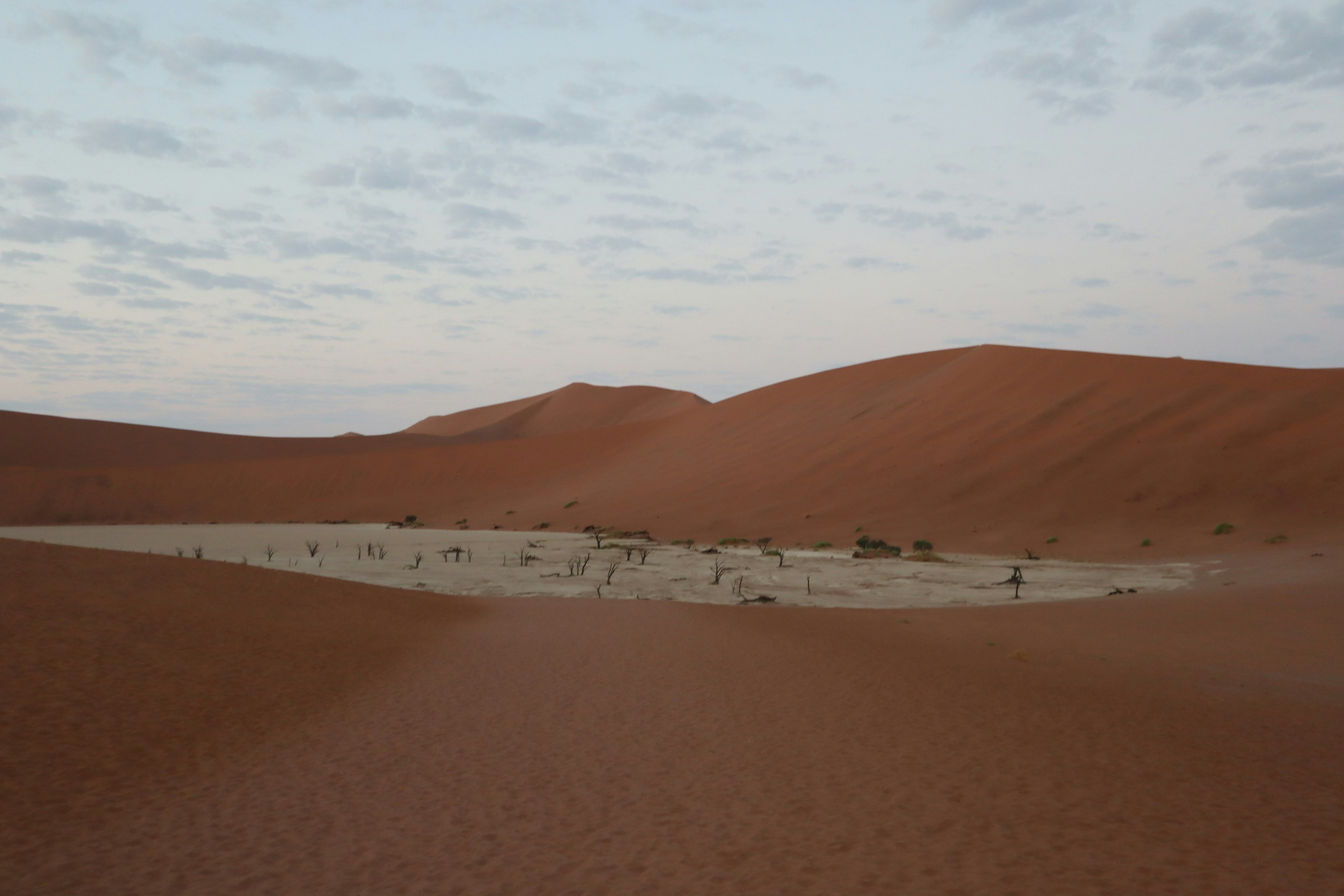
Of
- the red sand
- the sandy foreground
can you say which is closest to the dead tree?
the sandy foreground

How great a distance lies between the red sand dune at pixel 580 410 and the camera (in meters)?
79.3

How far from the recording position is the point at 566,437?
54188mm

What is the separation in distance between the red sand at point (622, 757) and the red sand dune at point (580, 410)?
69260 millimetres

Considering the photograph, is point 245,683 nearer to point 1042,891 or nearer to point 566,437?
point 1042,891

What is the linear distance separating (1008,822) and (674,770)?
155 centimetres

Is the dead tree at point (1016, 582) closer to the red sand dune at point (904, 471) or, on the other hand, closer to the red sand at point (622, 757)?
the red sand at point (622, 757)

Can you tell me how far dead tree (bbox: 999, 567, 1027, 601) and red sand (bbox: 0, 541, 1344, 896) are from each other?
4610 mm

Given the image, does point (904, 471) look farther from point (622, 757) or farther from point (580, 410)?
point (580, 410)

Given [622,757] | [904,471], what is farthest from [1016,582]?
[904,471]

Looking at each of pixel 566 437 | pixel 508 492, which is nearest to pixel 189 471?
pixel 508 492

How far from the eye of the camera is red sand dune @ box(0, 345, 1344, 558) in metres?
22.6

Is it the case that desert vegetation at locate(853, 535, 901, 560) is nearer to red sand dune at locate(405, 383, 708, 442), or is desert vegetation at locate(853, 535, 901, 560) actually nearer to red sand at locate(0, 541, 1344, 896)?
red sand at locate(0, 541, 1344, 896)

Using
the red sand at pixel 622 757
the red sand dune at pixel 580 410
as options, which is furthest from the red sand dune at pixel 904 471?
the red sand dune at pixel 580 410

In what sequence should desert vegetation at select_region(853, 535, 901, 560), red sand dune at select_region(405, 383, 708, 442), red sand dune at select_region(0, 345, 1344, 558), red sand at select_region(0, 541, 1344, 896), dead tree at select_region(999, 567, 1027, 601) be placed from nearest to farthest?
red sand at select_region(0, 541, 1344, 896) → dead tree at select_region(999, 567, 1027, 601) → desert vegetation at select_region(853, 535, 901, 560) → red sand dune at select_region(0, 345, 1344, 558) → red sand dune at select_region(405, 383, 708, 442)
